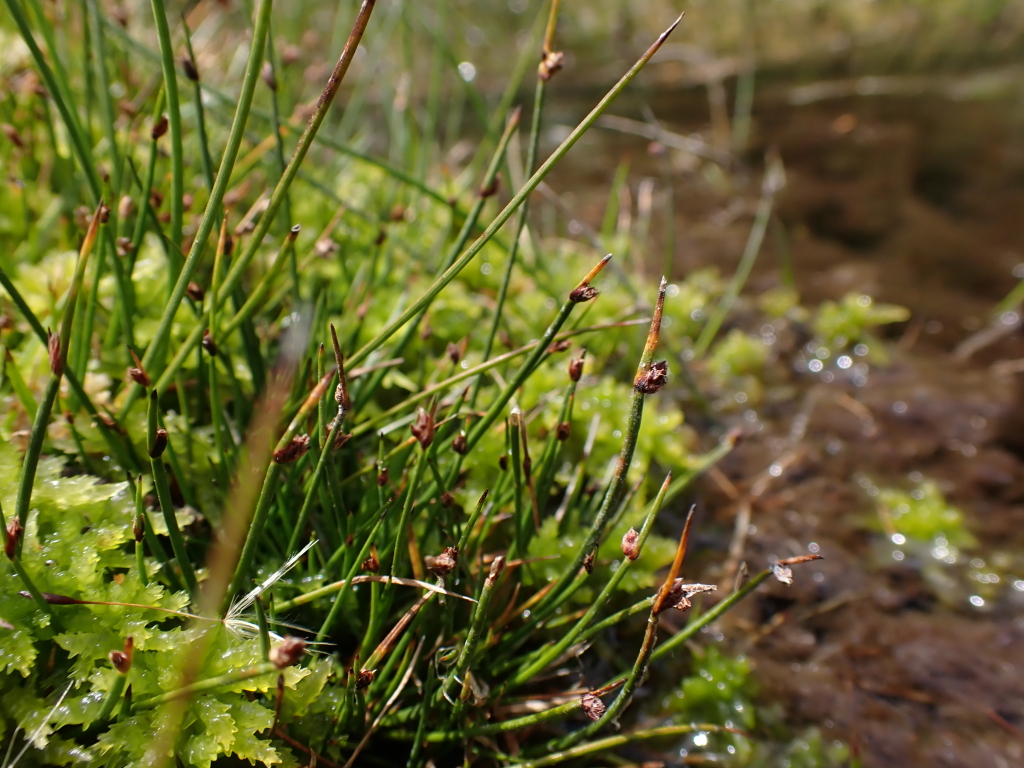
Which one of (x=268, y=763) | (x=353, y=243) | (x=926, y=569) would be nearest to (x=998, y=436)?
(x=926, y=569)

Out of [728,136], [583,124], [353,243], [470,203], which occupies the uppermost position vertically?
[728,136]

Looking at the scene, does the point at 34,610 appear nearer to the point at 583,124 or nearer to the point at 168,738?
the point at 168,738

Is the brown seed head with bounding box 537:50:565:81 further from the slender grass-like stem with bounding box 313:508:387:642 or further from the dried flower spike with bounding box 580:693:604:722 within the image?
the dried flower spike with bounding box 580:693:604:722

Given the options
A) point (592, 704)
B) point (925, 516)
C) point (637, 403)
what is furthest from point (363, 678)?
point (925, 516)

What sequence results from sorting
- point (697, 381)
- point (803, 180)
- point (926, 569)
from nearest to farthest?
1. point (926, 569)
2. point (697, 381)
3. point (803, 180)

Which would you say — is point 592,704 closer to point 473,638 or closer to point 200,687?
point 473,638

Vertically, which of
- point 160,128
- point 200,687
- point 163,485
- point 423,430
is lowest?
point 200,687

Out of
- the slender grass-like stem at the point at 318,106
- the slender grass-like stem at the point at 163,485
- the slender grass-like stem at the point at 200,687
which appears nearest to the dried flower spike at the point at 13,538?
the slender grass-like stem at the point at 163,485

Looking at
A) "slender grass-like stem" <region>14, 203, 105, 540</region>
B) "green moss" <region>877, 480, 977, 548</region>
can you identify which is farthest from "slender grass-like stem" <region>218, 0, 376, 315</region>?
"green moss" <region>877, 480, 977, 548</region>
